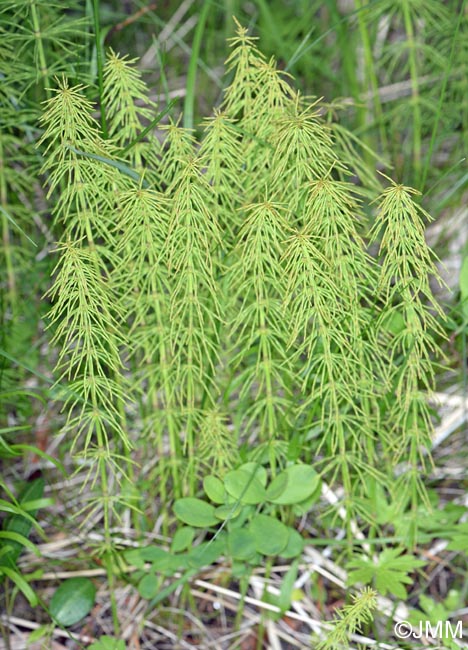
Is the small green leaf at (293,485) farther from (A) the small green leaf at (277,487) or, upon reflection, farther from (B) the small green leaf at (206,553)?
(B) the small green leaf at (206,553)

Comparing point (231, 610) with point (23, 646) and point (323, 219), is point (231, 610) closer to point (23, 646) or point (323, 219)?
point (23, 646)

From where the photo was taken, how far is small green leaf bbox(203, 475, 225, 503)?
1638 millimetres

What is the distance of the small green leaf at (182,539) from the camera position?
1692 mm

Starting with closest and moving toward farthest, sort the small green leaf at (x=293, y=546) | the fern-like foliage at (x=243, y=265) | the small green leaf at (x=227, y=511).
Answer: the fern-like foliage at (x=243, y=265) < the small green leaf at (x=227, y=511) < the small green leaf at (x=293, y=546)

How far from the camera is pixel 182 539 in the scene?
1.70m

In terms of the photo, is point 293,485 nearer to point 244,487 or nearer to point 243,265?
point 244,487

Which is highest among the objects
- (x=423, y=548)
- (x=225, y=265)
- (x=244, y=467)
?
(x=225, y=265)

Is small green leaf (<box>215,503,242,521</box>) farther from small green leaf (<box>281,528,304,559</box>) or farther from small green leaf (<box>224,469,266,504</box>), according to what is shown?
small green leaf (<box>281,528,304,559</box>)

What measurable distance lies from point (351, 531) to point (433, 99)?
1298mm

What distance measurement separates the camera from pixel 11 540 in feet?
5.66

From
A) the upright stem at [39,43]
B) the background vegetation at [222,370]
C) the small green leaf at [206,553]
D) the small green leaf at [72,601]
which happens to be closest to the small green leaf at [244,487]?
the background vegetation at [222,370]

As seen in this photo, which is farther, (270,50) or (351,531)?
(270,50)

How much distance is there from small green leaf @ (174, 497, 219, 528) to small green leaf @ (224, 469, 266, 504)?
77 millimetres

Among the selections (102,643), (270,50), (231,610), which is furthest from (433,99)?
(102,643)
